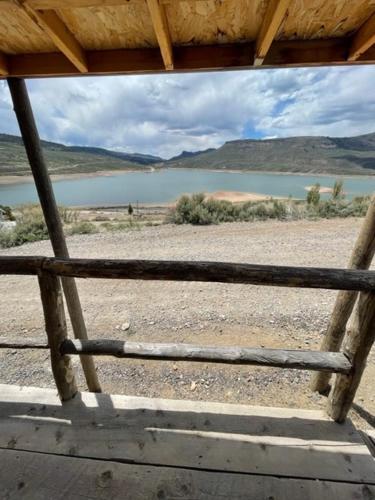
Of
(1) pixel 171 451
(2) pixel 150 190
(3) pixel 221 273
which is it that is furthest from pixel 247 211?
(2) pixel 150 190

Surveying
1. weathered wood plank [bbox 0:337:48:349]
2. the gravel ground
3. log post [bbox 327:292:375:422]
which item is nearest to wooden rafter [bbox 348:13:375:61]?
log post [bbox 327:292:375:422]

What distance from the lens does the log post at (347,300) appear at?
2.06m

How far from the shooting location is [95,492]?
1396 millimetres

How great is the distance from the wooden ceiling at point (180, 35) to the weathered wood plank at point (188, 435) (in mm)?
2185

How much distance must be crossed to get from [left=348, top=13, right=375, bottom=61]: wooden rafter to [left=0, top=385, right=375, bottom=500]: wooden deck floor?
7.39 feet

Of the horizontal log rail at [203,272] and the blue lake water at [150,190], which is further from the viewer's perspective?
the blue lake water at [150,190]

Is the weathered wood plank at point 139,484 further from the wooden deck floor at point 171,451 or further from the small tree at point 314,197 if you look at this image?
the small tree at point 314,197

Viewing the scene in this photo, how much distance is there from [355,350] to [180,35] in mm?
2116

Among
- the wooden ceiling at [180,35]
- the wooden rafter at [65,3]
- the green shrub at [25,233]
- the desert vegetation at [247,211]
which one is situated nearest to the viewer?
the wooden rafter at [65,3]

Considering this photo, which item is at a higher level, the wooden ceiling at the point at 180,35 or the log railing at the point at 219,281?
the wooden ceiling at the point at 180,35

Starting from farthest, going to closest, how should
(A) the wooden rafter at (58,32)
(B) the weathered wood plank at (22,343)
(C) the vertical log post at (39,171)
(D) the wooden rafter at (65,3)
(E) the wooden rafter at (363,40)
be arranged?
(C) the vertical log post at (39,171) → (B) the weathered wood plank at (22,343) → (E) the wooden rafter at (363,40) → (A) the wooden rafter at (58,32) → (D) the wooden rafter at (65,3)

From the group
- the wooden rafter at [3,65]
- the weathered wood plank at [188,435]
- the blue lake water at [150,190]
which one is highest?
the wooden rafter at [3,65]

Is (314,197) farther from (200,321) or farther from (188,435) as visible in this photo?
(188,435)

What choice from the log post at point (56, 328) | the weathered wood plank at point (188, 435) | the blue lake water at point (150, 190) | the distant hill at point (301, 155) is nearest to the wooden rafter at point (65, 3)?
the log post at point (56, 328)
